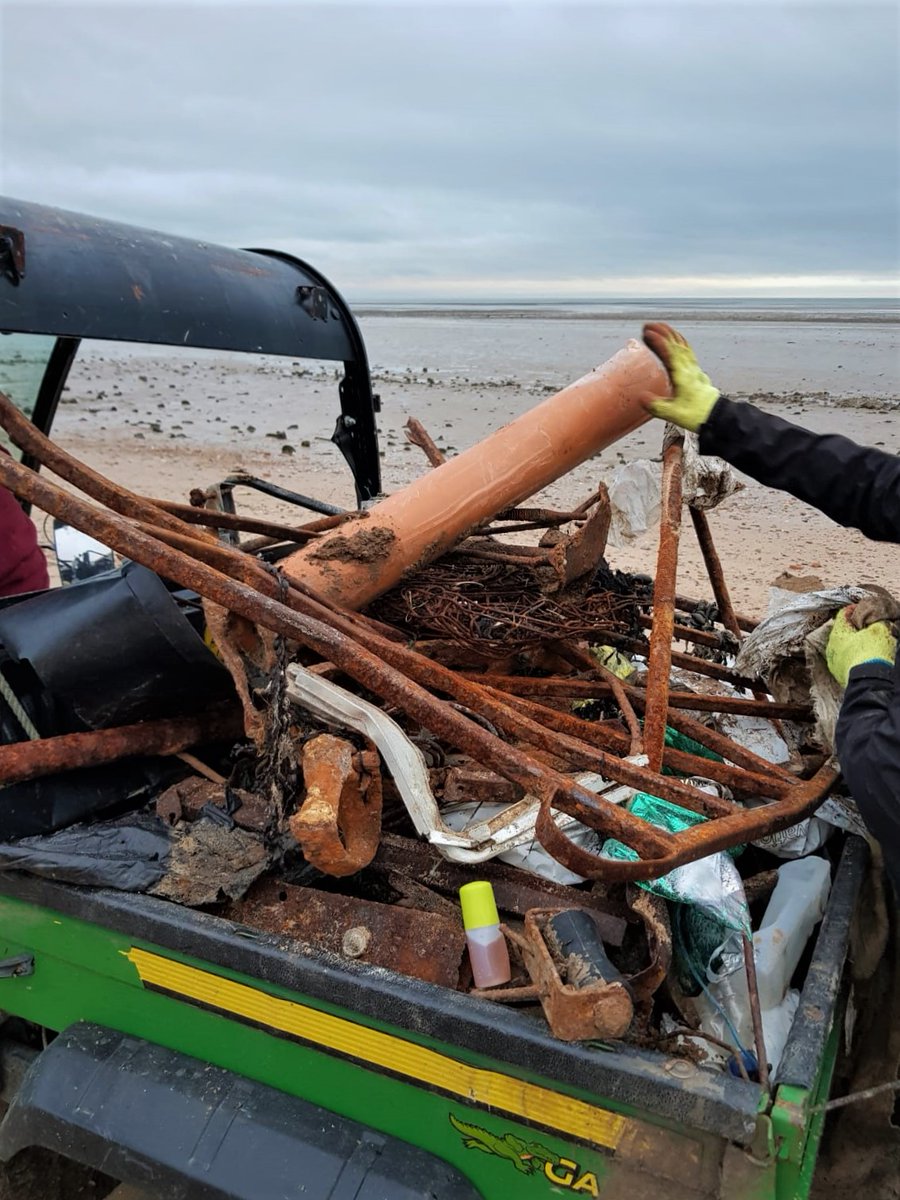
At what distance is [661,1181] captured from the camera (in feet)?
4.69

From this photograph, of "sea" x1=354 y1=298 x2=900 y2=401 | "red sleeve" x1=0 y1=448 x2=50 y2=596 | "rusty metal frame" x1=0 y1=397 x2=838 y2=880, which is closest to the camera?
"rusty metal frame" x1=0 y1=397 x2=838 y2=880

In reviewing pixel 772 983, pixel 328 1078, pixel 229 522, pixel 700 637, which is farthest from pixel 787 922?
pixel 229 522

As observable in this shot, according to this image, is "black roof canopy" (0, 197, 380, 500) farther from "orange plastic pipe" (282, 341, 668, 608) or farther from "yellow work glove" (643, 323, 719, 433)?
"yellow work glove" (643, 323, 719, 433)

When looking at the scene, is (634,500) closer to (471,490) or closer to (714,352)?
(471,490)

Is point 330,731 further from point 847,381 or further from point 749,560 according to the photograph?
point 847,381

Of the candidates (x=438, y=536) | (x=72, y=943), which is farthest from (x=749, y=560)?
(x=72, y=943)

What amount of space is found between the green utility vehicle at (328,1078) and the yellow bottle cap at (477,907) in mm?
150

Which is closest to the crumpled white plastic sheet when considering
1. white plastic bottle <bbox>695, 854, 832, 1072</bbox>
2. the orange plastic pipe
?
the orange plastic pipe

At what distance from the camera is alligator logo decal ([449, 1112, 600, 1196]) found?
1.48m

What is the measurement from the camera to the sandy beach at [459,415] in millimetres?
8430

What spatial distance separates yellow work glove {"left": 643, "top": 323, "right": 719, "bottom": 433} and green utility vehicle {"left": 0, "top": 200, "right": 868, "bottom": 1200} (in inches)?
42.7

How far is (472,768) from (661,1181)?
3.23 feet

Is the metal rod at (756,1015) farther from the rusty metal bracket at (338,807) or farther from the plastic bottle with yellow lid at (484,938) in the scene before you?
the rusty metal bracket at (338,807)

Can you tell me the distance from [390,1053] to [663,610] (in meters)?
1.08
